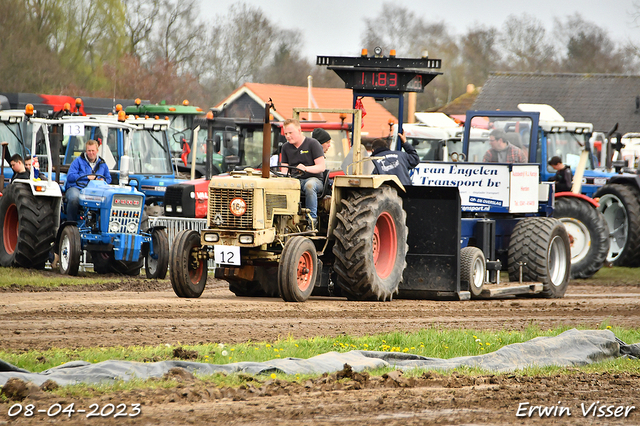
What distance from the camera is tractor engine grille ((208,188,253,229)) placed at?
9.65m

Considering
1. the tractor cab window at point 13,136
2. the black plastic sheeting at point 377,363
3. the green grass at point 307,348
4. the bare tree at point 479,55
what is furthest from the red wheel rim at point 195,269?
the bare tree at point 479,55

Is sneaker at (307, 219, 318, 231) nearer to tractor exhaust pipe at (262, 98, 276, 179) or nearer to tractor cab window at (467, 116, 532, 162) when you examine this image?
tractor exhaust pipe at (262, 98, 276, 179)

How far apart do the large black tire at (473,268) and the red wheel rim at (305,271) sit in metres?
2.21

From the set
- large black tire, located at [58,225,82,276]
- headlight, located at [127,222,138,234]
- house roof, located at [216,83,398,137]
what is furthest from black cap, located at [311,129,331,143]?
house roof, located at [216,83,398,137]

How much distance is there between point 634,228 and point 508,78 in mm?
33082

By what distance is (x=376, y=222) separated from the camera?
35.1ft

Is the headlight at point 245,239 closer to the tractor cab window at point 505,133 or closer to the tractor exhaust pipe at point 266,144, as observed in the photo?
the tractor exhaust pipe at point 266,144

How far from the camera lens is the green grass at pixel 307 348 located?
6.26 meters

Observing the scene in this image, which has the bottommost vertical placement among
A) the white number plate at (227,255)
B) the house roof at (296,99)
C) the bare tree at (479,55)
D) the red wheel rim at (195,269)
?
the red wheel rim at (195,269)

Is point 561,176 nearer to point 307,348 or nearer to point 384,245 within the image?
point 384,245

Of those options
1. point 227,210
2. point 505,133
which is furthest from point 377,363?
point 505,133

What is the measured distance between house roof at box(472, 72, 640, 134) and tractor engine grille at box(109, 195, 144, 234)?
34.5m

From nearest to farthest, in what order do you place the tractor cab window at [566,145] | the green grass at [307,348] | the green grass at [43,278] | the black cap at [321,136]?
1. the green grass at [307,348]
2. the black cap at [321,136]
3. the green grass at [43,278]
4. the tractor cab window at [566,145]

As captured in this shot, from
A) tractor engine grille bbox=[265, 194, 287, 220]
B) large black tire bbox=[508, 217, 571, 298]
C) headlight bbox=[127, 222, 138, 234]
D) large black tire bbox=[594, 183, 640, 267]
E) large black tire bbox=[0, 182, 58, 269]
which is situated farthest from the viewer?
large black tire bbox=[594, 183, 640, 267]
